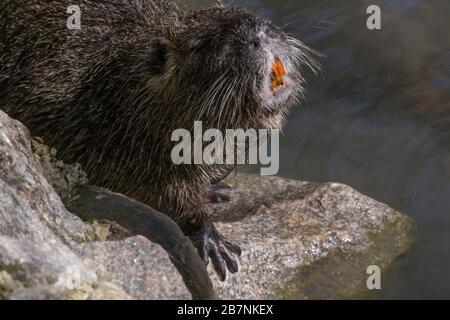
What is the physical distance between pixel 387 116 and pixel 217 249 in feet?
7.26

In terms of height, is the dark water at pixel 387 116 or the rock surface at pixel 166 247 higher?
the dark water at pixel 387 116

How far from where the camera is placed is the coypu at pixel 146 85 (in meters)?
4.48

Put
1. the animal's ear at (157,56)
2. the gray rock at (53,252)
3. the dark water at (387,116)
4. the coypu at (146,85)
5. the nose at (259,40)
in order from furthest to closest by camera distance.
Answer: the dark water at (387,116), the animal's ear at (157,56), the coypu at (146,85), the nose at (259,40), the gray rock at (53,252)

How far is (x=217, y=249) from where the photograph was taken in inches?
180

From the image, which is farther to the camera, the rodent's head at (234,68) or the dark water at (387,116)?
the dark water at (387,116)

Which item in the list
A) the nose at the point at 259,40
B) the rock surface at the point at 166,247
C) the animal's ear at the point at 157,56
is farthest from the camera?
the animal's ear at the point at 157,56

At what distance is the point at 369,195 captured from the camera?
18.8ft

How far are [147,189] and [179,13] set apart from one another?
3.19ft

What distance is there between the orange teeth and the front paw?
79 cm

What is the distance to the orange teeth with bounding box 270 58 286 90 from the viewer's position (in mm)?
4500

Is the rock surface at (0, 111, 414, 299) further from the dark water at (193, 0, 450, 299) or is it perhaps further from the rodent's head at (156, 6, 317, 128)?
the rodent's head at (156, 6, 317, 128)

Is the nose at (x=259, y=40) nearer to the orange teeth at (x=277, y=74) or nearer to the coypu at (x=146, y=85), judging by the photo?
the coypu at (x=146, y=85)

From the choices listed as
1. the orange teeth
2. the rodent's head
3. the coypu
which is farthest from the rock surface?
the orange teeth

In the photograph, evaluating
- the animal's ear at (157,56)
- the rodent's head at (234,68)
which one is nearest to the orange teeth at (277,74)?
the rodent's head at (234,68)
